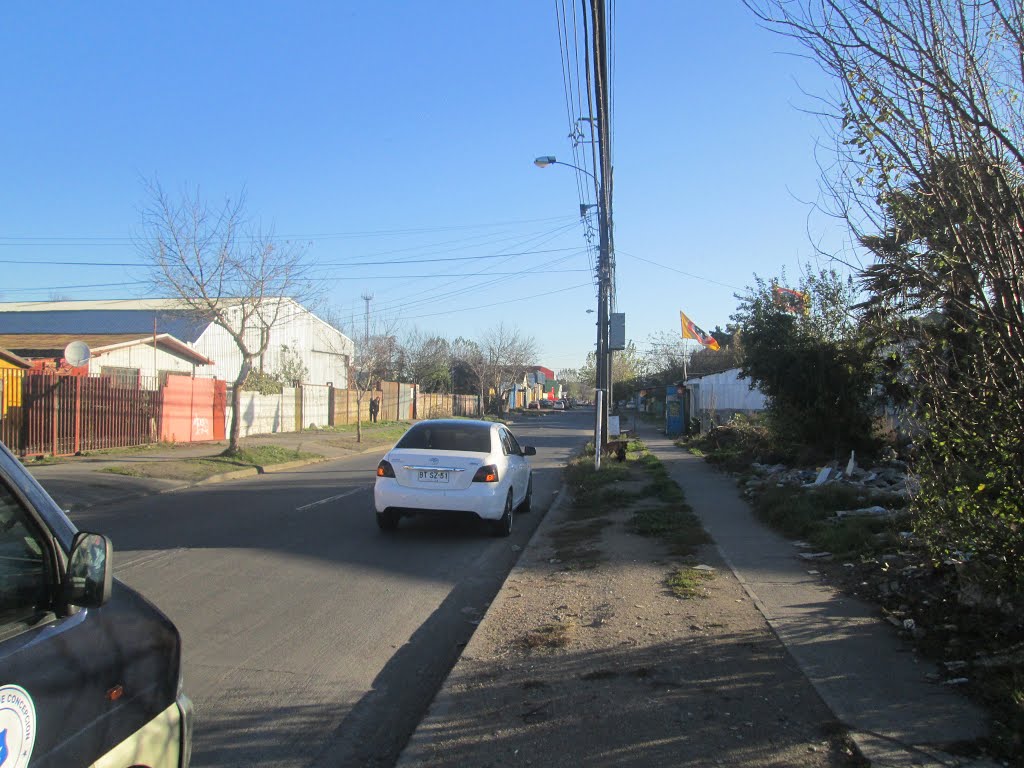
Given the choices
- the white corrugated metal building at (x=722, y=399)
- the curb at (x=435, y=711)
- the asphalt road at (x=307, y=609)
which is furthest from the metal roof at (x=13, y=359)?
the white corrugated metal building at (x=722, y=399)

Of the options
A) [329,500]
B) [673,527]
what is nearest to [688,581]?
[673,527]

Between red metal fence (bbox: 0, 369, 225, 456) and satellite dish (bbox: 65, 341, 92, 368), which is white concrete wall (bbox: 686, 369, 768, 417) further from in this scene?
satellite dish (bbox: 65, 341, 92, 368)

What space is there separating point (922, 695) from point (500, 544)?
6084 millimetres

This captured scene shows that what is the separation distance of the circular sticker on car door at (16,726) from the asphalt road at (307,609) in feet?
6.80

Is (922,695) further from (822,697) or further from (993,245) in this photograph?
(993,245)

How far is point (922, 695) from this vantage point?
166 inches

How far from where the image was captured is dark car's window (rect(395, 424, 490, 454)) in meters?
10.3

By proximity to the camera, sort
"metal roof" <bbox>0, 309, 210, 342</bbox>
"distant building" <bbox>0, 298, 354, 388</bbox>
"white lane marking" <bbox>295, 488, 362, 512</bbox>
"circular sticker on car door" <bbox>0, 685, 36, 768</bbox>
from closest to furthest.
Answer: "circular sticker on car door" <bbox>0, 685, 36, 768</bbox>
"white lane marking" <bbox>295, 488, 362, 512</bbox>
"distant building" <bbox>0, 298, 354, 388</bbox>
"metal roof" <bbox>0, 309, 210, 342</bbox>

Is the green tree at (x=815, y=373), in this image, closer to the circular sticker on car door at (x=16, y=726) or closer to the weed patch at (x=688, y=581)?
the weed patch at (x=688, y=581)

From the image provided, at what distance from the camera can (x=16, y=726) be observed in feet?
6.32

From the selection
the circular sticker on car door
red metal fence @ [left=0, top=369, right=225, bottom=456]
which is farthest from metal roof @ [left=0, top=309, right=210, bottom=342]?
the circular sticker on car door

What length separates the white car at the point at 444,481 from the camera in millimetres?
9719

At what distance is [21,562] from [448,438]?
26.4ft

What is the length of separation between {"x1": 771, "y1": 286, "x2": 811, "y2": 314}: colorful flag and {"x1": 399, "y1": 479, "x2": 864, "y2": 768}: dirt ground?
38.4 ft
